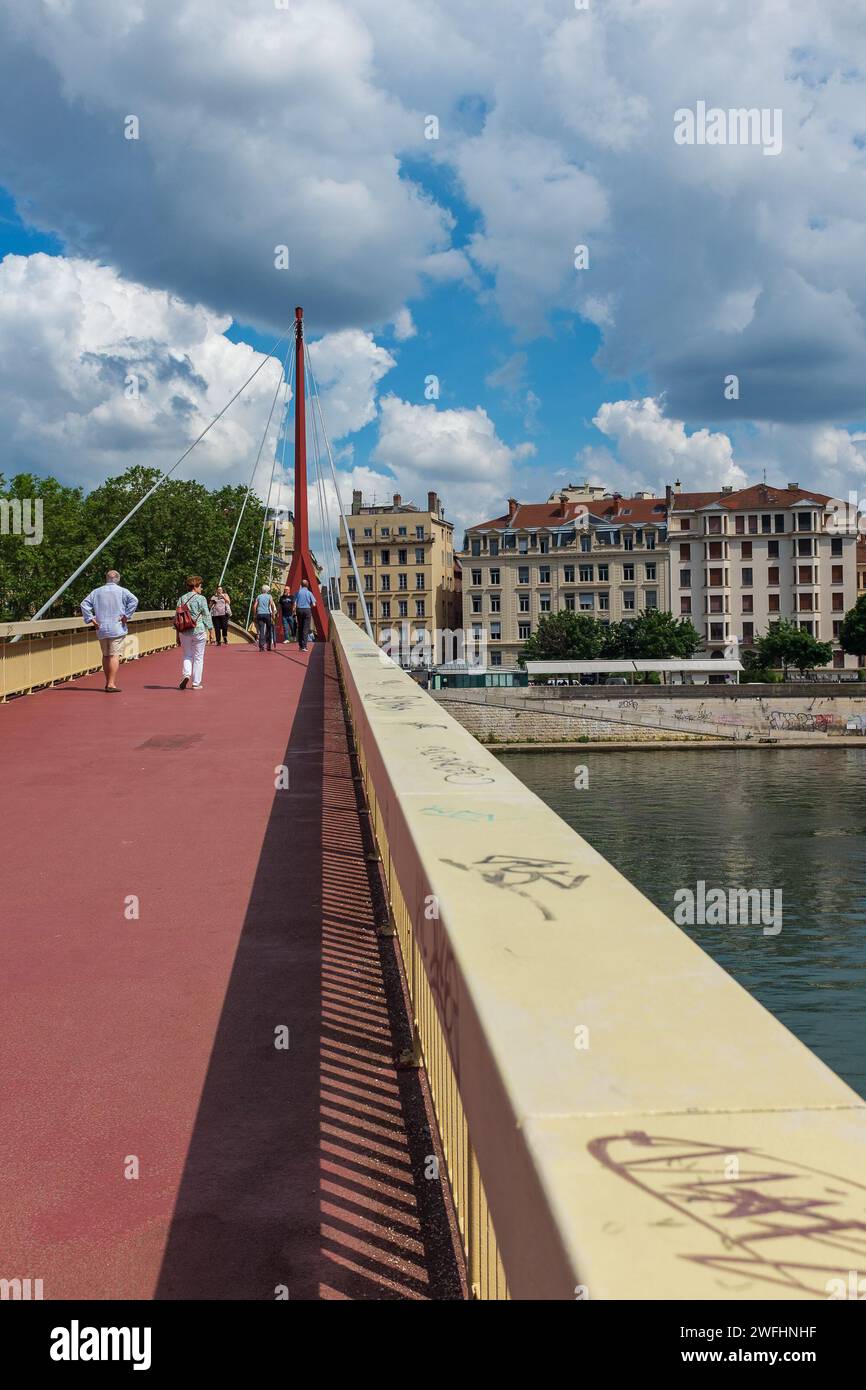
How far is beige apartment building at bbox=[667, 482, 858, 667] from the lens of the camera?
3991 inches

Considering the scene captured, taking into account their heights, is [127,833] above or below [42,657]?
below

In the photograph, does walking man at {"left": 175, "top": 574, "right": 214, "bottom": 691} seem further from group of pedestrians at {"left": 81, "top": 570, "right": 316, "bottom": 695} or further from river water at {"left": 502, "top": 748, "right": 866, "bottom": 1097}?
river water at {"left": 502, "top": 748, "right": 866, "bottom": 1097}

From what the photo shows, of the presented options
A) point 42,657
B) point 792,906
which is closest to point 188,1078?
point 42,657

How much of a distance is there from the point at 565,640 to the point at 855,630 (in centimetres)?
2174

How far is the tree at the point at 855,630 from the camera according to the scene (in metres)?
93.4

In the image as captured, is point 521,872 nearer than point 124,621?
Yes

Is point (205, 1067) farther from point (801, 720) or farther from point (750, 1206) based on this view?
point (801, 720)

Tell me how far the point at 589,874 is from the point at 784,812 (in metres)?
51.5

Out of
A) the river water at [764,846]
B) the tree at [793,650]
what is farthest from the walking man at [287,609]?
the tree at [793,650]

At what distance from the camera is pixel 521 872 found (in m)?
3.57

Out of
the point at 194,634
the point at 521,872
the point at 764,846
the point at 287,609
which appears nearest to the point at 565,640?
the point at 764,846

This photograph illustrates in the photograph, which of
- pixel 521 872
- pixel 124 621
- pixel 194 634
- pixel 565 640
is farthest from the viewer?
pixel 565 640
